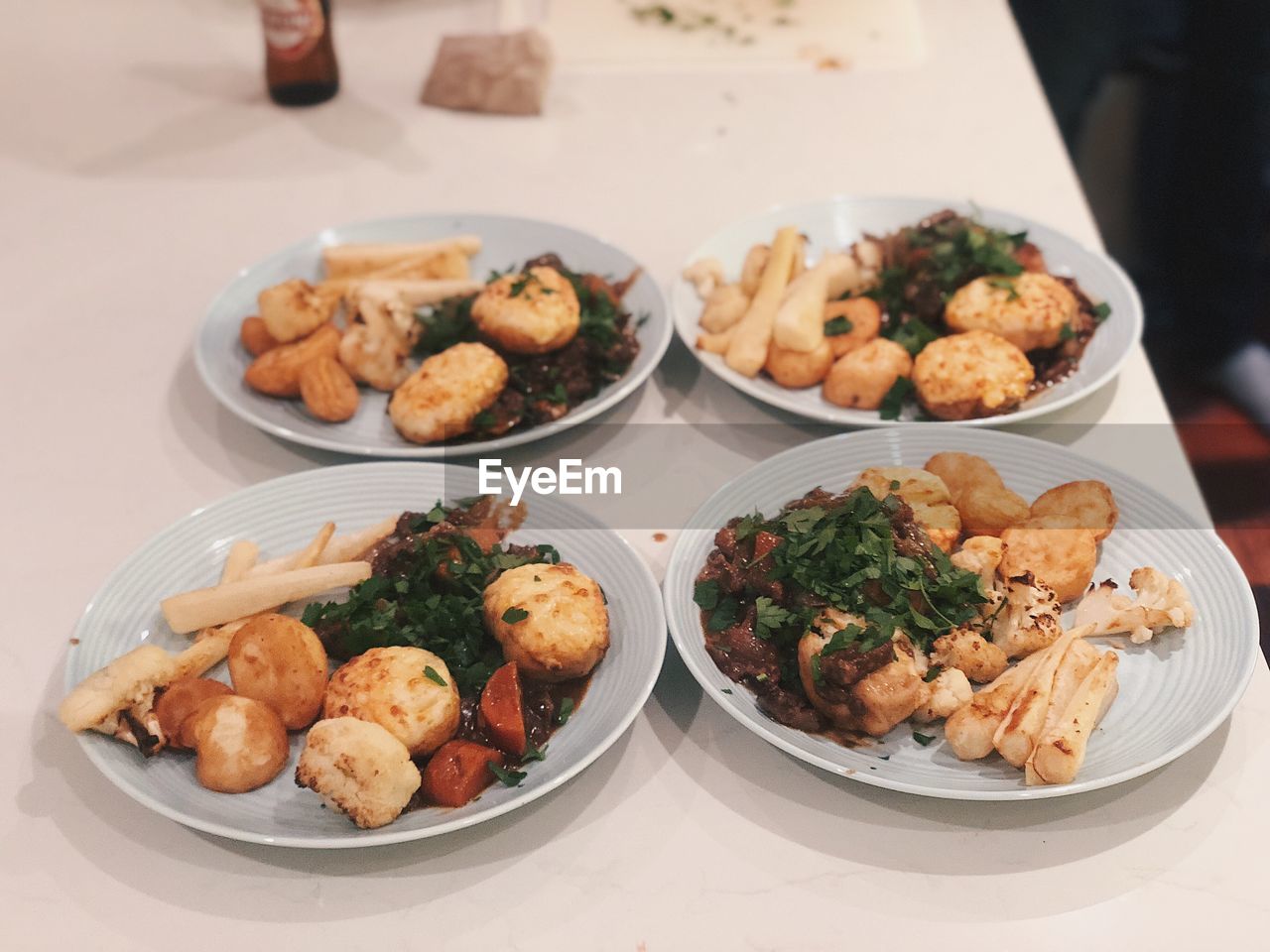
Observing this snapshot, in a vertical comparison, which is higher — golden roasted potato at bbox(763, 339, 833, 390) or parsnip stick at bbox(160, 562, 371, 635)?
golden roasted potato at bbox(763, 339, 833, 390)

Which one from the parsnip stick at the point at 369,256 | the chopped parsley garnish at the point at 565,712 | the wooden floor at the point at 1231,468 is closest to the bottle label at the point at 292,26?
the parsnip stick at the point at 369,256

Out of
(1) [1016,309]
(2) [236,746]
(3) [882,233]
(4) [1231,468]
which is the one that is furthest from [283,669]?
(4) [1231,468]

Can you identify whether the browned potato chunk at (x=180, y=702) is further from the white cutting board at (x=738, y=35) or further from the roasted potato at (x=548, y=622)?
the white cutting board at (x=738, y=35)

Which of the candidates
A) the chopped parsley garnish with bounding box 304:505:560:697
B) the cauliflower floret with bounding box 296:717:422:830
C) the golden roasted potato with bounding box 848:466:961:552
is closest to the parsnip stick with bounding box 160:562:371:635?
the chopped parsley garnish with bounding box 304:505:560:697

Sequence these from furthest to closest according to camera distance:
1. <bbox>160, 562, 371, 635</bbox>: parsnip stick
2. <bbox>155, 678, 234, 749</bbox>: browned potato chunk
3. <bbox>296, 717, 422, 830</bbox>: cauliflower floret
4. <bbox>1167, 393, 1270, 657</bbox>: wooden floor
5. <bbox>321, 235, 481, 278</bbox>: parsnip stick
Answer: <bbox>1167, 393, 1270, 657</bbox>: wooden floor < <bbox>321, 235, 481, 278</bbox>: parsnip stick < <bbox>160, 562, 371, 635</bbox>: parsnip stick < <bbox>155, 678, 234, 749</bbox>: browned potato chunk < <bbox>296, 717, 422, 830</bbox>: cauliflower floret

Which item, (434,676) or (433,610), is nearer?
(434,676)

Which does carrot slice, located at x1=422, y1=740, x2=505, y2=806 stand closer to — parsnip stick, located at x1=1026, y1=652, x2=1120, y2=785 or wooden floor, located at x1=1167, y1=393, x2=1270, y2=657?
parsnip stick, located at x1=1026, y1=652, x2=1120, y2=785

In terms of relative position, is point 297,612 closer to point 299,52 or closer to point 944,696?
point 944,696
